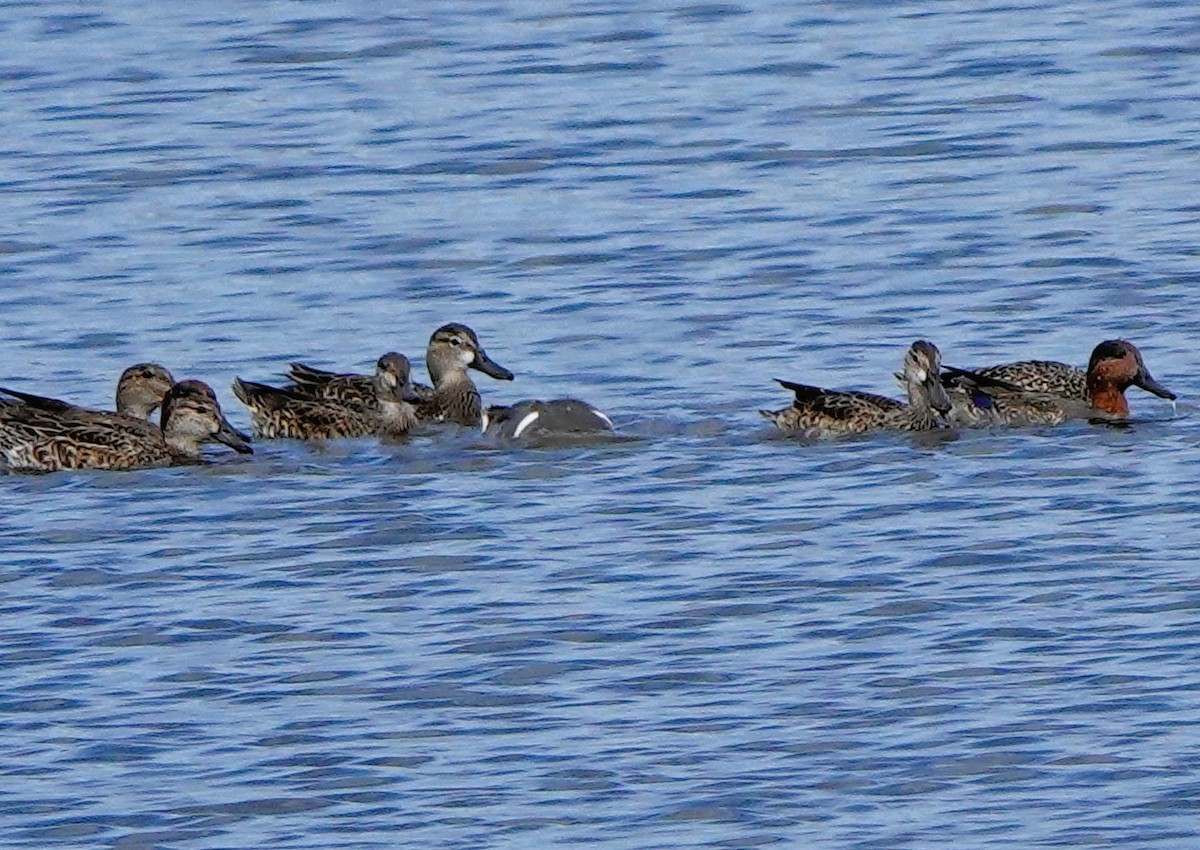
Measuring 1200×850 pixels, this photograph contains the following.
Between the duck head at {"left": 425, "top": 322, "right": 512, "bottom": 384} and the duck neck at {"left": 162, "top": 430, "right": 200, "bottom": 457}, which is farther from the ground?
the duck head at {"left": 425, "top": 322, "right": 512, "bottom": 384}

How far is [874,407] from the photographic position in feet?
44.3

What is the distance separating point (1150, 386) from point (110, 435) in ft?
14.1

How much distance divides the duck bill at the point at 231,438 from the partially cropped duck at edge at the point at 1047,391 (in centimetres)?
294

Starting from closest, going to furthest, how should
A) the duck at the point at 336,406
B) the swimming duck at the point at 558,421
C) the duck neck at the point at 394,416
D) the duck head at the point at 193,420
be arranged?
the swimming duck at the point at 558,421 < the duck head at the point at 193,420 < the duck at the point at 336,406 < the duck neck at the point at 394,416

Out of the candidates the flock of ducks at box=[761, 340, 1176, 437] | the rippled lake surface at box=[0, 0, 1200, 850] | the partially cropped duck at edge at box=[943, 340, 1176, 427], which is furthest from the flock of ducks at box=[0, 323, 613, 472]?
the partially cropped duck at edge at box=[943, 340, 1176, 427]

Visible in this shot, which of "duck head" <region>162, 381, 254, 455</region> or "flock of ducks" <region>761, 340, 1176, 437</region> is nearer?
"flock of ducks" <region>761, 340, 1176, 437</region>

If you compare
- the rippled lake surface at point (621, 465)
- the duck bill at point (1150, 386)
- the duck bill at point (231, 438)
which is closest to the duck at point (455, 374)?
the rippled lake surface at point (621, 465)

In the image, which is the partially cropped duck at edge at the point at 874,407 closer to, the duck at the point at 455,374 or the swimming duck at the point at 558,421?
the swimming duck at the point at 558,421

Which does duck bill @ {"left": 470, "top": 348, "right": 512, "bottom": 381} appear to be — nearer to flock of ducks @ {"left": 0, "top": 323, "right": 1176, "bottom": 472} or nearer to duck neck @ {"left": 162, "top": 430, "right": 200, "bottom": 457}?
flock of ducks @ {"left": 0, "top": 323, "right": 1176, "bottom": 472}

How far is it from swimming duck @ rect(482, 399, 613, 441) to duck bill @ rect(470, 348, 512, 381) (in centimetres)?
120

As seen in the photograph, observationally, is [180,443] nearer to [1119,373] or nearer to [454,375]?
[454,375]

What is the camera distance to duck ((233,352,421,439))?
1420cm

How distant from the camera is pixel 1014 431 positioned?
1361 centimetres

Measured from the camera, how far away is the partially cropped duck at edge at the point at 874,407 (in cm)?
1320
